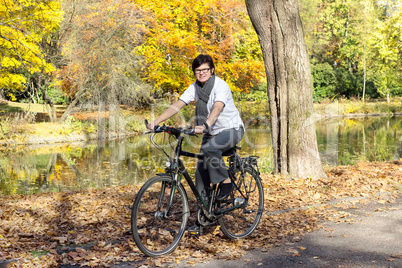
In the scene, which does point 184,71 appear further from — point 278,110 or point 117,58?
point 278,110

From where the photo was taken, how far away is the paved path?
4.24 metres

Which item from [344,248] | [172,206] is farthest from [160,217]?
[344,248]

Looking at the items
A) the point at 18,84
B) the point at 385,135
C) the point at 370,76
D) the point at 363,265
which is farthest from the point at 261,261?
the point at 370,76

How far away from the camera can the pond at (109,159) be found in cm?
1167

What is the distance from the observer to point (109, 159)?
639 inches

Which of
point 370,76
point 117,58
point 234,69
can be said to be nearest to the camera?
point 234,69

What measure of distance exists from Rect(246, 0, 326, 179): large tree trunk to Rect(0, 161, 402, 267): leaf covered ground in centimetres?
48

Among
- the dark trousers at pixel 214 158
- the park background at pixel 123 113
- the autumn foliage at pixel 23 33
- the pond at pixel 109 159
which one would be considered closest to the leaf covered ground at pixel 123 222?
the park background at pixel 123 113

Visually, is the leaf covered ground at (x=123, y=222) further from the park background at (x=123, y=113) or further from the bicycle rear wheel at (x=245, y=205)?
the bicycle rear wheel at (x=245, y=205)

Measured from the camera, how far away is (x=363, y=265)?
4117 millimetres

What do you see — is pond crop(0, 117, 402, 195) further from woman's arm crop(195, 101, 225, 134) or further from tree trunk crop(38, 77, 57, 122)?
woman's arm crop(195, 101, 225, 134)

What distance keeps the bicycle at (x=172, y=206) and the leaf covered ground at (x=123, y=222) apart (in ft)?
0.52

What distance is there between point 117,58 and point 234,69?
650 cm

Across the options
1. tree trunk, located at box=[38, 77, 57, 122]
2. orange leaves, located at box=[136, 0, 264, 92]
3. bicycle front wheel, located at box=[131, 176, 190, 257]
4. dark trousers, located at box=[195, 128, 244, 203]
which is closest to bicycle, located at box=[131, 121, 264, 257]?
bicycle front wheel, located at box=[131, 176, 190, 257]
